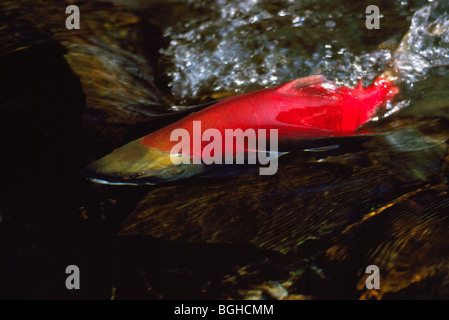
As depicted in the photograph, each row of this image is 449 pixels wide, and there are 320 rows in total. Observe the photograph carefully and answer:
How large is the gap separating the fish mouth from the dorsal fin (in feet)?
1.85

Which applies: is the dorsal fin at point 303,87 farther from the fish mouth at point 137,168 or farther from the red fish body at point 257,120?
the fish mouth at point 137,168

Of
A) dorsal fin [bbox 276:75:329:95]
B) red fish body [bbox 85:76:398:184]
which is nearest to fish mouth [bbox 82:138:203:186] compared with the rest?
red fish body [bbox 85:76:398:184]

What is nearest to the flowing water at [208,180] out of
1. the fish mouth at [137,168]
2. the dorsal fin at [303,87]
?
the fish mouth at [137,168]

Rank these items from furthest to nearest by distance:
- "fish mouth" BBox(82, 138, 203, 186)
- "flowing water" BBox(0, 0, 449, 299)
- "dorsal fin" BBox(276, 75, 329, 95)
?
1. "dorsal fin" BBox(276, 75, 329, 95)
2. "fish mouth" BBox(82, 138, 203, 186)
3. "flowing water" BBox(0, 0, 449, 299)

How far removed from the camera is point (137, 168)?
1955mm

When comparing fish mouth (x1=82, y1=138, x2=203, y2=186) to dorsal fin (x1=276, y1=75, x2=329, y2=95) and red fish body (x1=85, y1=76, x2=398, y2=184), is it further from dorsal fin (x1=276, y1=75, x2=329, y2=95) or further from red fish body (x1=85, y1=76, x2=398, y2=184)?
dorsal fin (x1=276, y1=75, x2=329, y2=95)

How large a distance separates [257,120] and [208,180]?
360mm

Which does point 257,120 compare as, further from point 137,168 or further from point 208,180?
point 137,168

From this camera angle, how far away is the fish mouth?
195cm

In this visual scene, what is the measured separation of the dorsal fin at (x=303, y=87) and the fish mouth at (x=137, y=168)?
1.85 feet

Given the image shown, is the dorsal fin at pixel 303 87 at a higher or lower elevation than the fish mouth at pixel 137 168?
higher

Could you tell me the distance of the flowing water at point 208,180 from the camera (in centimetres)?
160

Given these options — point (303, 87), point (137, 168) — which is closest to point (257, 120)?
point (303, 87)
